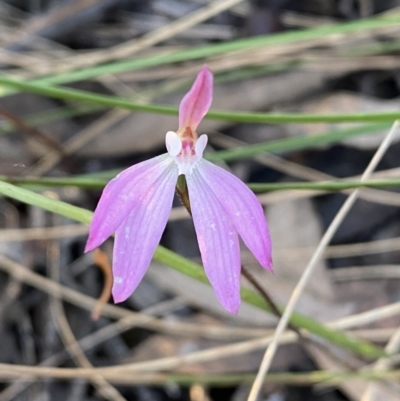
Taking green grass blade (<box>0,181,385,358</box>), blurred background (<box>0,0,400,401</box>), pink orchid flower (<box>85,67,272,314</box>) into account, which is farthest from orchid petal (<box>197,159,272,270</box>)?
blurred background (<box>0,0,400,401</box>)

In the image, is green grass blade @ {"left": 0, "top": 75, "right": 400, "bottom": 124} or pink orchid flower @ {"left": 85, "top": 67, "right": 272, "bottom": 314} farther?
green grass blade @ {"left": 0, "top": 75, "right": 400, "bottom": 124}

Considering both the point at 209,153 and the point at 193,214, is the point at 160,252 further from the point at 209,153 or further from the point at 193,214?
the point at 209,153

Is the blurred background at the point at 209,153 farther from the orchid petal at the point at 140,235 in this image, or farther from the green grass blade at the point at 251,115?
the orchid petal at the point at 140,235

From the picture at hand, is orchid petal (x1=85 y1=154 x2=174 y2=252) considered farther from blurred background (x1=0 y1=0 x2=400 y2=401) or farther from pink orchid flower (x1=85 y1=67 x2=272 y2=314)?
blurred background (x1=0 y1=0 x2=400 y2=401)

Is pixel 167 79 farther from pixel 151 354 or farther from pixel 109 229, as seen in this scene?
pixel 109 229

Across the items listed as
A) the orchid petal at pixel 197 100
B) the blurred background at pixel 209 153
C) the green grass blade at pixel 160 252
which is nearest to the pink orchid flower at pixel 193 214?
the orchid petal at pixel 197 100

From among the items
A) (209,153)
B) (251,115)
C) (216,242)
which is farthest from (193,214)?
(209,153)
